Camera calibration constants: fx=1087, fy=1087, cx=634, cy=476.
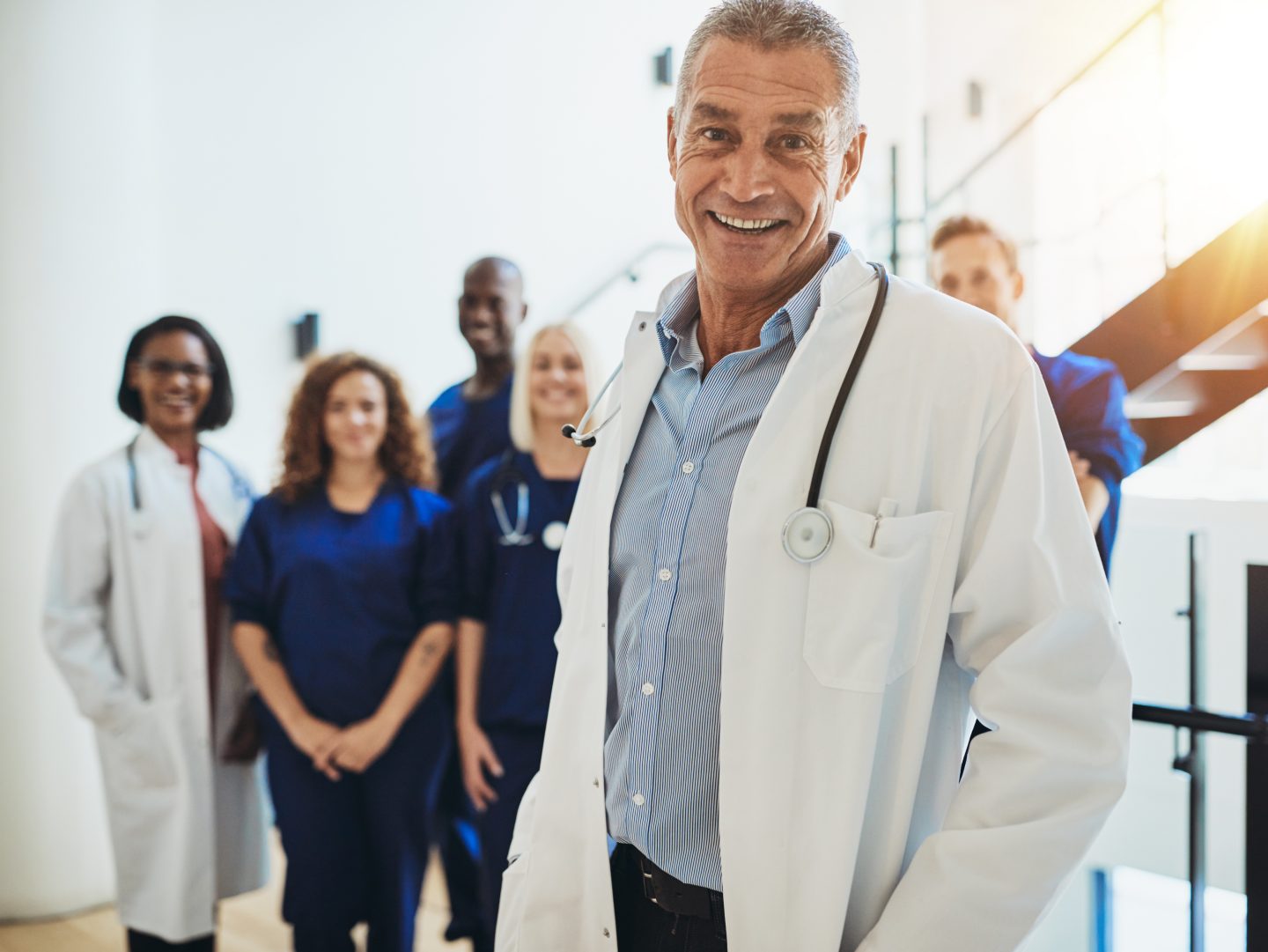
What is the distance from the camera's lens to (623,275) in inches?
157

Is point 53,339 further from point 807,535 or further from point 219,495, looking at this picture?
point 807,535

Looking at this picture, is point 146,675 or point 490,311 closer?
point 146,675

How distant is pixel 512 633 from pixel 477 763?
296mm

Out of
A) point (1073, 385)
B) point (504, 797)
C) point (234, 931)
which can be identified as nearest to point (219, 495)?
point (504, 797)

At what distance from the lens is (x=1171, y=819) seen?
9.36 feet

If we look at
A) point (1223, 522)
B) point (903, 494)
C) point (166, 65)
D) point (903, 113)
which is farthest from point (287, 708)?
point (903, 113)

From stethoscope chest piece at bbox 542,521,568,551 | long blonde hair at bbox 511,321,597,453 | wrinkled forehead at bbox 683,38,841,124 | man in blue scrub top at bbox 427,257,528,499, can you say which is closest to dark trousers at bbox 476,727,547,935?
stethoscope chest piece at bbox 542,521,568,551

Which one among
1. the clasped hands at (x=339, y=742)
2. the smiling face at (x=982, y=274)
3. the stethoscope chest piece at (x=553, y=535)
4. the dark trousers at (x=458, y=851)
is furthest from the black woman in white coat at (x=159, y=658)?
the smiling face at (x=982, y=274)

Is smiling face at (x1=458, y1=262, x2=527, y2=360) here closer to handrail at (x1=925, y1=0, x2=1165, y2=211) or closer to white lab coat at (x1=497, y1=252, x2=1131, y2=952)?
handrail at (x1=925, y1=0, x2=1165, y2=211)

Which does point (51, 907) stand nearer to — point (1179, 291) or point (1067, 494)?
point (1067, 494)

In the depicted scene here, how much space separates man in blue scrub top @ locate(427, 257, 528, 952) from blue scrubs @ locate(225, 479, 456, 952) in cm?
23

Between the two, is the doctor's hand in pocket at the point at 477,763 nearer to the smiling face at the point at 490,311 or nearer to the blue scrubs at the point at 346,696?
the blue scrubs at the point at 346,696

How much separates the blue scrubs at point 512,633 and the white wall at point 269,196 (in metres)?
0.55

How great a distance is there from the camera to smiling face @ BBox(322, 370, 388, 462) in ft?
7.71
